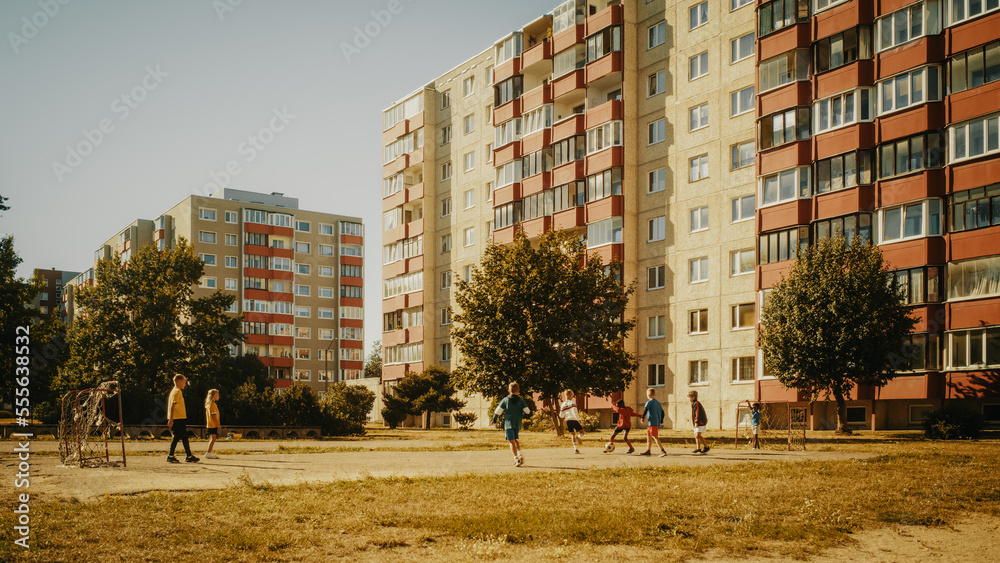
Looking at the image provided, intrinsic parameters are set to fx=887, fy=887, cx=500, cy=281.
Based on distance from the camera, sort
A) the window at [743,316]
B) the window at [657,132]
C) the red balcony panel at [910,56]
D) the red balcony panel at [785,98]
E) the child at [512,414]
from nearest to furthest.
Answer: the child at [512,414] → the red balcony panel at [910,56] → the red balcony panel at [785,98] → the window at [743,316] → the window at [657,132]

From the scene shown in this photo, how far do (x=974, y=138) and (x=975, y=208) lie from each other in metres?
3.11

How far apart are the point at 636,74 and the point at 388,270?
35.0 metres

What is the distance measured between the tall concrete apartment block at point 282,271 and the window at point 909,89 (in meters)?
84.6

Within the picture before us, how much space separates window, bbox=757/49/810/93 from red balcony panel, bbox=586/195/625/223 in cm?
1157

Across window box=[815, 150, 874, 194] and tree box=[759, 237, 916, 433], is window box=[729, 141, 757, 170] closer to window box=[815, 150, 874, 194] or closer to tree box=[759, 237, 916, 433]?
window box=[815, 150, 874, 194]

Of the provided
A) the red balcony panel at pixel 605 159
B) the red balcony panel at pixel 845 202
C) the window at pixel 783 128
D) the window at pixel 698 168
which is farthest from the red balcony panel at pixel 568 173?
the red balcony panel at pixel 845 202

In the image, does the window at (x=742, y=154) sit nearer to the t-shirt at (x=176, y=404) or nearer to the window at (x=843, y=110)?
the window at (x=843, y=110)

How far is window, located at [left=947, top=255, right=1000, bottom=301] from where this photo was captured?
3900 centimetres

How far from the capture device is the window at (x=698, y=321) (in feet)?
172

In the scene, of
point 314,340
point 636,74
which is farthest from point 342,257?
point 636,74

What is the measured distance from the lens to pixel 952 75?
40750 millimetres

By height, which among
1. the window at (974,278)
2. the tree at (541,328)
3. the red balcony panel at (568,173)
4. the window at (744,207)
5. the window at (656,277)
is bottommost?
the tree at (541,328)

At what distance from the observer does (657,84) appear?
5656 cm

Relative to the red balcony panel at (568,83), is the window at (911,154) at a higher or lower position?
lower
